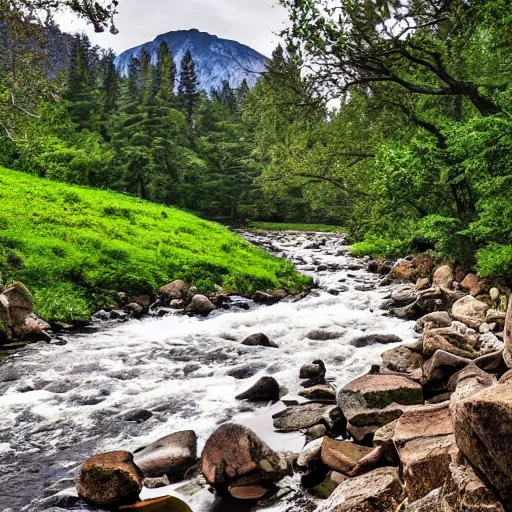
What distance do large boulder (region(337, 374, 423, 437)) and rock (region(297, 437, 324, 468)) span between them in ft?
2.27

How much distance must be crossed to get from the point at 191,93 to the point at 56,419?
61.5 meters

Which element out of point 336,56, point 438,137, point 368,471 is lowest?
point 368,471

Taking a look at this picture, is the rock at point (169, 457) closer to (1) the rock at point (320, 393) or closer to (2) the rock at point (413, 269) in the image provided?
(1) the rock at point (320, 393)

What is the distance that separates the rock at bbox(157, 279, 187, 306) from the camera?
14.7 meters

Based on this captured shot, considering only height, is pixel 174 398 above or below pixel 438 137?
below

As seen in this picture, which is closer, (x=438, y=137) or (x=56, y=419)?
(x=56, y=419)

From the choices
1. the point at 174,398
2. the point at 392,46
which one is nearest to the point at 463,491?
the point at 174,398

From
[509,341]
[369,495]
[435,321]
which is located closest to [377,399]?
[509,341]

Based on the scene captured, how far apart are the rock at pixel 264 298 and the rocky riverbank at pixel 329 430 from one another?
403cm

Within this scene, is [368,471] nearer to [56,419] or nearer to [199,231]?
[56,419]

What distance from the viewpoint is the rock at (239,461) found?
514 centimetres

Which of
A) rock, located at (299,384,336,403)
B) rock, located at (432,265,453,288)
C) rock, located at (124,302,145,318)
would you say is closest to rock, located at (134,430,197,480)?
rock, located at (299,384,336,403)

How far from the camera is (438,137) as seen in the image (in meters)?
15.0

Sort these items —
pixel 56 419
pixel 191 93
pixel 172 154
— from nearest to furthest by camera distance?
pixel 56 419 → pixel 172 154 → pixel 191 93
